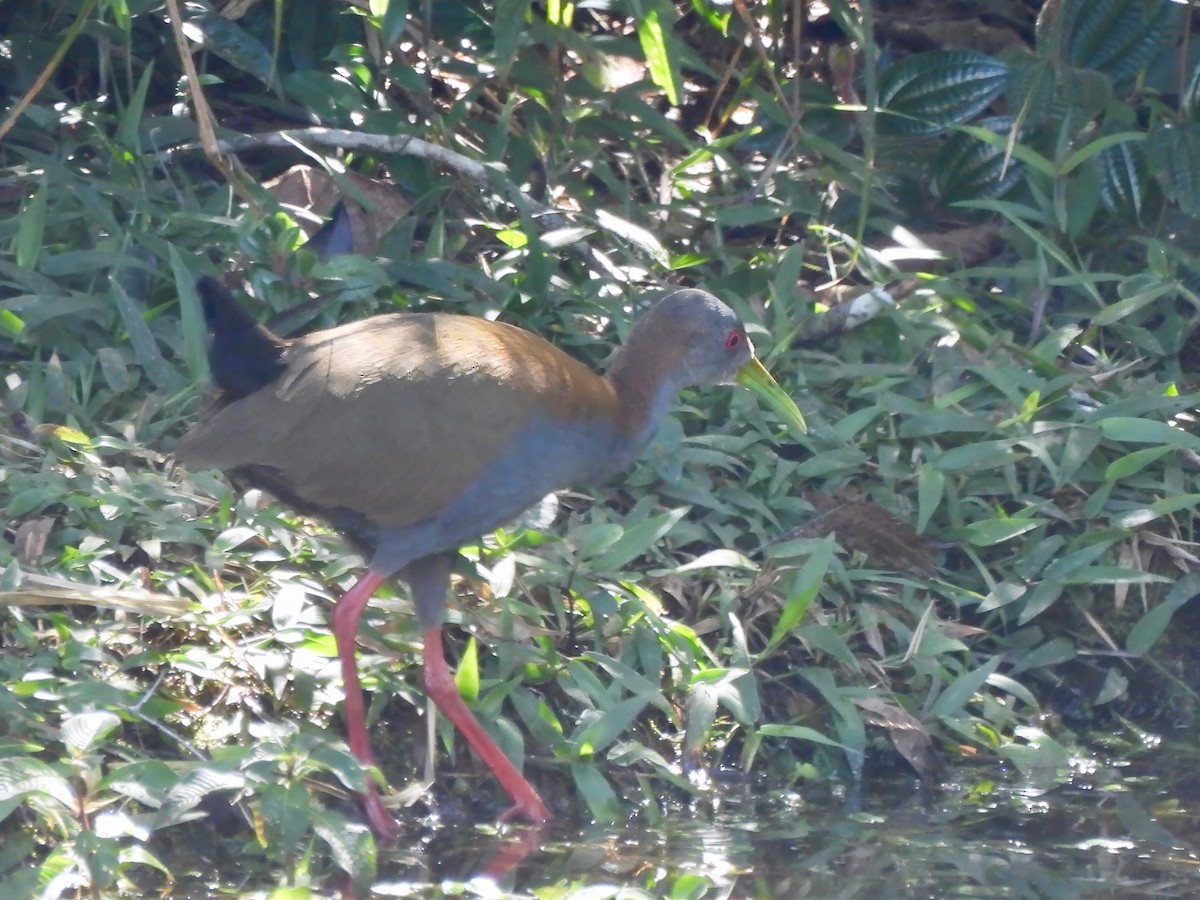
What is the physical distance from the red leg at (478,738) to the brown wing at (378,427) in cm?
34

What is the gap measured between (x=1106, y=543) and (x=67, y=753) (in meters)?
2.71

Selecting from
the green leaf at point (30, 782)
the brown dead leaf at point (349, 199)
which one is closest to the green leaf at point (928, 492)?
the brown dead leaf at point (349, 199)

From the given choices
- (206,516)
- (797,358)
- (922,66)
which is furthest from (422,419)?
A: (922,66)

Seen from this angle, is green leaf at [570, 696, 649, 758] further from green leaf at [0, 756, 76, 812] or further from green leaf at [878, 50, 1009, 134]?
green leaf at [878, 50, 1009, 134]

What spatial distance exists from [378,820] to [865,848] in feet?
3.45

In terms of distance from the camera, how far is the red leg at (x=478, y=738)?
3512 mm

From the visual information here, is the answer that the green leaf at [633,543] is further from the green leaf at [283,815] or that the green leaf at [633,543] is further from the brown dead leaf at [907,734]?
the green leaf at [283,815]

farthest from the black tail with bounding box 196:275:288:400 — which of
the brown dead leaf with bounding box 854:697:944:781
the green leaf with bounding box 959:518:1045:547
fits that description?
the green leaf with bounding box 959:518:1045:547

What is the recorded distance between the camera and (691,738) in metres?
3.73

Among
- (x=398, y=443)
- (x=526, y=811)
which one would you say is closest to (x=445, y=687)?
(x=526, y=811)

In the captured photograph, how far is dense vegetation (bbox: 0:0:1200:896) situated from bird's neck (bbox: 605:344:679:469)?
223 millimetres

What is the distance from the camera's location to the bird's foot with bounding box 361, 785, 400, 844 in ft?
11.1

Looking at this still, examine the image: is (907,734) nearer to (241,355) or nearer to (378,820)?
(378,820)

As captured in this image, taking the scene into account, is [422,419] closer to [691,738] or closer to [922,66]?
[691,738]
